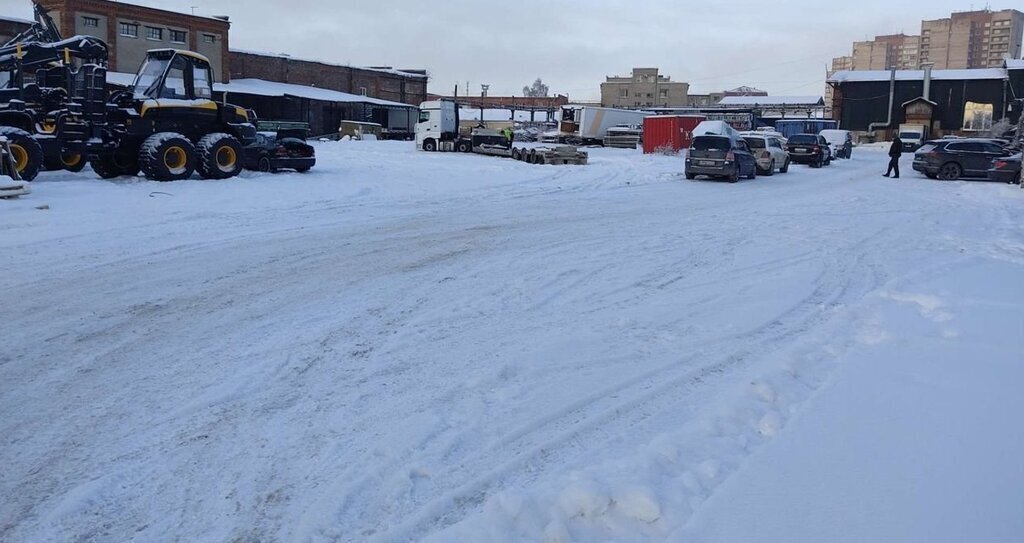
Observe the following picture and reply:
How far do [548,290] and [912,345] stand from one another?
140 inches

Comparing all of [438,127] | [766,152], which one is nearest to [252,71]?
[438,127]

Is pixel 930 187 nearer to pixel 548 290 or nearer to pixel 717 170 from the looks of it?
pixel 717 170

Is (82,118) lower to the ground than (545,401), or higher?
higher

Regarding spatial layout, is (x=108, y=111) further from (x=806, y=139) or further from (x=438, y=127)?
(x=806, y=139)

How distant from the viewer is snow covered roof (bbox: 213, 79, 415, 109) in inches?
2181

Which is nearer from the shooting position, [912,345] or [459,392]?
[459,392]

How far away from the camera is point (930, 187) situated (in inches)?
979

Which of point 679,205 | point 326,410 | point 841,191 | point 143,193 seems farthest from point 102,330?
point 841,191

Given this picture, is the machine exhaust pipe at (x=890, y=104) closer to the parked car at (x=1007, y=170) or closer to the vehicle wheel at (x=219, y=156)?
the parked car at (x=1007, y=170)

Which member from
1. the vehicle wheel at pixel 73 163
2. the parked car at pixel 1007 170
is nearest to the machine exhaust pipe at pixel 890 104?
the parked car at pixel 1007 170

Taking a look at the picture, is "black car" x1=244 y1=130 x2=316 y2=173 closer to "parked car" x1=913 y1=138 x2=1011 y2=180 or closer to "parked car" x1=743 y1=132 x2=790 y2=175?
"parked car" x1=743 y1=132 x2=790 y2=175

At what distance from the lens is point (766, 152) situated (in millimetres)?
29328

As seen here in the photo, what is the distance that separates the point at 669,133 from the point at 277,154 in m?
26.6

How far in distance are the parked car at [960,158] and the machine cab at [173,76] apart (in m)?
24.1
